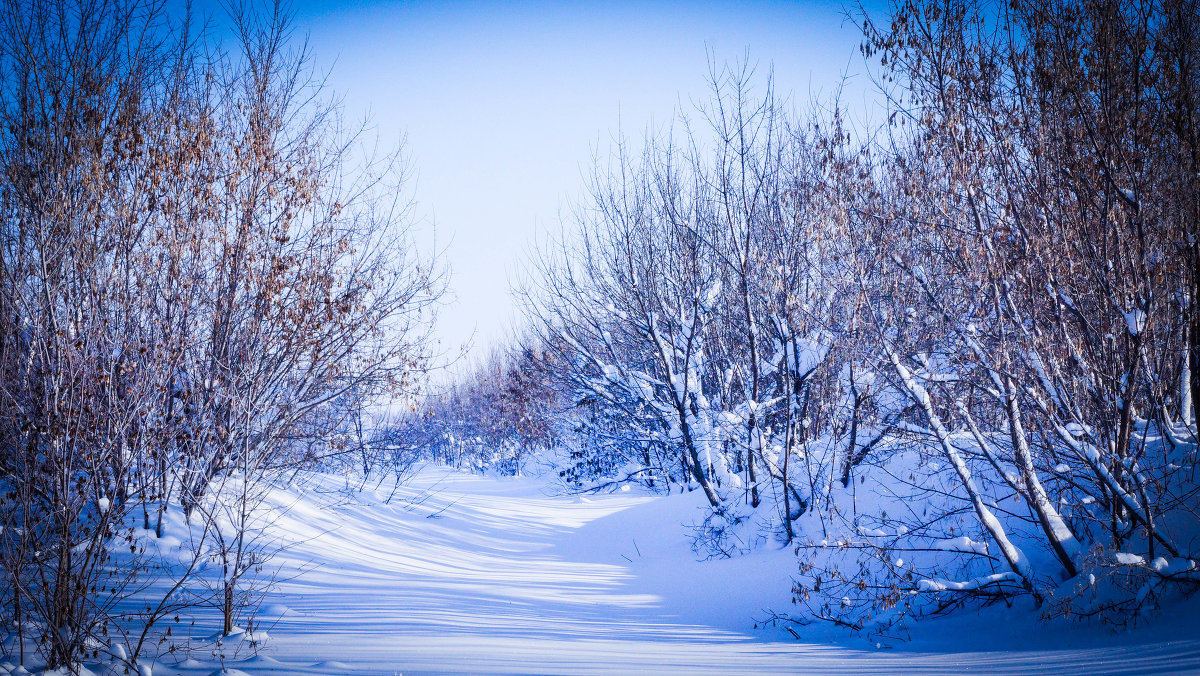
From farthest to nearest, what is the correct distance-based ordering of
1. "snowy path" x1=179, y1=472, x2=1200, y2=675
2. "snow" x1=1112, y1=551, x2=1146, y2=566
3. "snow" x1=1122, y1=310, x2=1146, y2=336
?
"snow" x1=1122, y1=310, x2=1146, y2=336, "snowy path" x1=179, y1=472, x2=1200, y2=675, "snow" x1=1112, y1=551, x2=1146, y2=566

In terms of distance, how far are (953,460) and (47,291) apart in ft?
23.0

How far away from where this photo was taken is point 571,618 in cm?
575

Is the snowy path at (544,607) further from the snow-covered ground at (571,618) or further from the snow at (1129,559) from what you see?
the snow at (1129,559)

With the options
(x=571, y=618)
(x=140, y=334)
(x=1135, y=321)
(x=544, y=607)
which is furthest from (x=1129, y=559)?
(x=140, y=334)

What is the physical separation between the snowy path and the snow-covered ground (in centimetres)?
2

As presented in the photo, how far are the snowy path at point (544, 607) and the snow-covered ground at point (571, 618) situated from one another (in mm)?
23

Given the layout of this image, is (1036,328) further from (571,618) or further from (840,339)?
(571,618)

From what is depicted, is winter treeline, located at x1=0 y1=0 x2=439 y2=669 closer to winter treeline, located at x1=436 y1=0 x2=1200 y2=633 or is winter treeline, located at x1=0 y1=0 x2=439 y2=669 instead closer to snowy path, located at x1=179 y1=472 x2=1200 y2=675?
snowy path, located at x1=179 y1=472 x2=1200 y2=675

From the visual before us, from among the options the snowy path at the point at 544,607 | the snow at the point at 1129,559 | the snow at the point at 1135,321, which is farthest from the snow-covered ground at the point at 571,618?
the snow at the point at 1135,321

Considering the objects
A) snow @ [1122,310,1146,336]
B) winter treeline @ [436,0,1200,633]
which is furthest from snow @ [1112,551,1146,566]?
snow @ [1122,310,1146,336]

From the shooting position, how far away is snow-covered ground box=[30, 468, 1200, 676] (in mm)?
3885

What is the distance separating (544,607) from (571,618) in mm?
503

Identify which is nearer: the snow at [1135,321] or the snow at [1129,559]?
the snow at [1129,559]

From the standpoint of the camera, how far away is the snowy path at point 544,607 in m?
3.96
